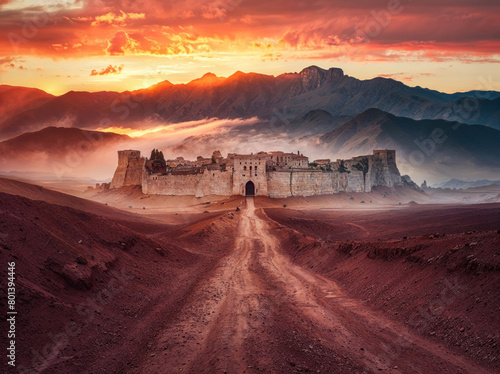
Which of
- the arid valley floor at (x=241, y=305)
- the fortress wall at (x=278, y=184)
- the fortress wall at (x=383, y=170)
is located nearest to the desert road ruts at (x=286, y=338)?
the arid valley floor at (x=241, y=305)

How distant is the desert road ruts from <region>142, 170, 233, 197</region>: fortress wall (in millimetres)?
64525

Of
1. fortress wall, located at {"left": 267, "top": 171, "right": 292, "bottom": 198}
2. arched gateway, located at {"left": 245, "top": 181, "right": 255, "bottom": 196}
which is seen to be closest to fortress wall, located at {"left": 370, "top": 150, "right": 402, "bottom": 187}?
fortress wall, located at {"left": 267, "top": 171, "right": 292, "bottom": 198}

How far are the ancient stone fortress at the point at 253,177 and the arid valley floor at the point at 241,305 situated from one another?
5620 cm

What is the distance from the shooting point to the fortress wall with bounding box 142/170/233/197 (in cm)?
8975

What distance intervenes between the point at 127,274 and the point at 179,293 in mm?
2883

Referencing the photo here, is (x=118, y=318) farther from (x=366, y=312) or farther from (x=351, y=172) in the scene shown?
(x=351, y=172)

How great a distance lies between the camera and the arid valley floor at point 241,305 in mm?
14250

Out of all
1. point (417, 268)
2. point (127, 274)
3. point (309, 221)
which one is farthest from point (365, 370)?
point (309, 221)

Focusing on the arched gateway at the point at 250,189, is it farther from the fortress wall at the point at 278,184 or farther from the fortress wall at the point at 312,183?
the fortress wall at the point at 312,183

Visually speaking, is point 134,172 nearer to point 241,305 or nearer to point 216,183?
point 216,183

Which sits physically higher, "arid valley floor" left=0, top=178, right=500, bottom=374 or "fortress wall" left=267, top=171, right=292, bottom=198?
"fortress wall" left=267, top=171, right=292, bottom=198

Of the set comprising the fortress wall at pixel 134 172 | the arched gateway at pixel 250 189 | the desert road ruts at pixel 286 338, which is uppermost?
the fortress wall at pixel 134 172

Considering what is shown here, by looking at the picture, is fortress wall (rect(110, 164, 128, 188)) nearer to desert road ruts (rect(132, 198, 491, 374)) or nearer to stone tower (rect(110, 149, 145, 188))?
stone tower (rect(110, 149, 145, 188))

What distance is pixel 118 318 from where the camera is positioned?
18.0 metres
